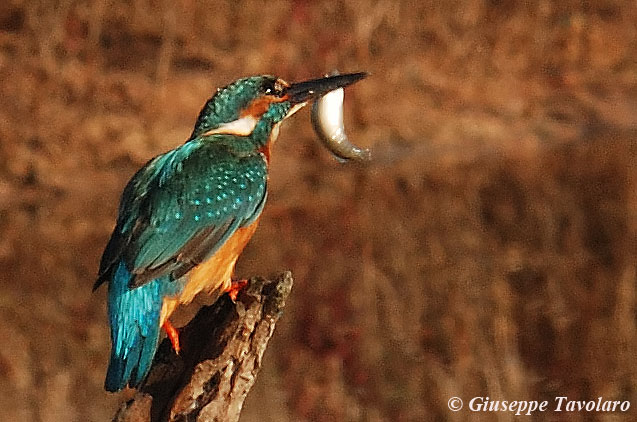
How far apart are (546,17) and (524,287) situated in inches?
142

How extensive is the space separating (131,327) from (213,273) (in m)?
0.30

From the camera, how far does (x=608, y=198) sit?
6.25 metres

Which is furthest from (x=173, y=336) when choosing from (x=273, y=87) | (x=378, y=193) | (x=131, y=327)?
(x=378, y=193)

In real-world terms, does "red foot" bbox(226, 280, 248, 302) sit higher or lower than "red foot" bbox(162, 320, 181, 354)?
higher

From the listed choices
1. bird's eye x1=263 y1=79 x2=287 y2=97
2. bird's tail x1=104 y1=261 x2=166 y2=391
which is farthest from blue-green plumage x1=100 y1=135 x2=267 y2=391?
bird's eye x1=263 y1=79 x2=287 y2=97

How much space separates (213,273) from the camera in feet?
8.76

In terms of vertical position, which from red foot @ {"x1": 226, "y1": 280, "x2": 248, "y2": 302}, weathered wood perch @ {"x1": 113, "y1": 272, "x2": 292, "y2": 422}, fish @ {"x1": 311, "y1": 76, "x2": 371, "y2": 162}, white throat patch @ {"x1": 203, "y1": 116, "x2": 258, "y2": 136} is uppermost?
fish @ {"x1": 311, "y1": 76, "x2": 371, "y2": 162}

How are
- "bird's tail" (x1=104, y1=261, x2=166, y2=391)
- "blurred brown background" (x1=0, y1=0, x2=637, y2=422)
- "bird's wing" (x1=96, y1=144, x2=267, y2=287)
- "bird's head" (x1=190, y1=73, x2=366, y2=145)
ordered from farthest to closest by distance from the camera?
"blurred brown background" (x1=0, y1=0, x2=637, y2=422) → "bird's head" (x1=190, y1=73, x2=366, y2=145) → "bird's wing" (x1=96, y1=144, x2=267, y2=287) → "bird's tail" (x1=104, y1=261, x2=166, y2=391)

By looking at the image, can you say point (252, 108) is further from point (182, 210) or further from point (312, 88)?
point (182, 210)

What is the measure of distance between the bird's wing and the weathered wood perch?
0.18m

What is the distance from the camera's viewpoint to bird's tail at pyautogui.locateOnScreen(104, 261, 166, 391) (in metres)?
2.40

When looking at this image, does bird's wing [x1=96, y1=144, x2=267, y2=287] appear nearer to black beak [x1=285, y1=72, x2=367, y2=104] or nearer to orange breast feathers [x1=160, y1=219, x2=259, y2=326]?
orange breast feathers [x1=160, y1=219, x2=259, y2=326]

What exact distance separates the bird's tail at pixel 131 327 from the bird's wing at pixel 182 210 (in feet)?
0.16

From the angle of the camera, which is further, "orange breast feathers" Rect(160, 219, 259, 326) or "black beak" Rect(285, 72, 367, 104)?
"black beak" Rect(285, 72, 367, 104)
